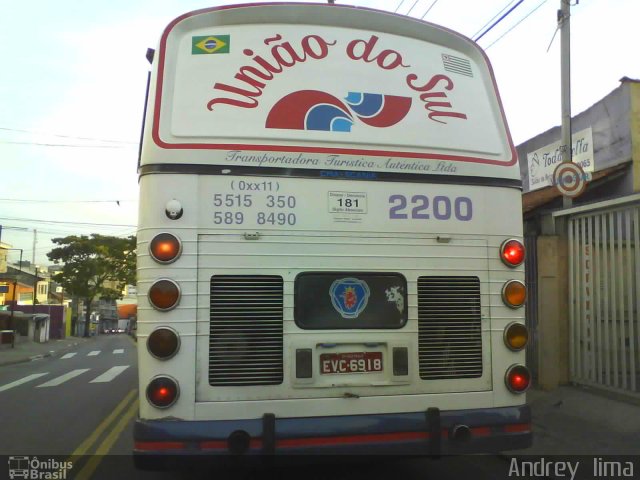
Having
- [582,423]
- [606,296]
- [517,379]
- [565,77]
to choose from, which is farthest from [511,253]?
[565,77]

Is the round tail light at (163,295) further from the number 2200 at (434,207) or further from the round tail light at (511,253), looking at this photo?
the round tail light at (511,253)

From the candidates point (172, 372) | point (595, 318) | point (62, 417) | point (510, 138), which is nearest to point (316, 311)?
point (172, 372)

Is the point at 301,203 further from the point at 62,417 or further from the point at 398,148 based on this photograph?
the point at 62,417

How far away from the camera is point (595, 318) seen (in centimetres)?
754

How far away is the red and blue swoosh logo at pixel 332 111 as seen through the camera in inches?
166

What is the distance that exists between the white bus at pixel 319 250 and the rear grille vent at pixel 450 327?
0.01 metres

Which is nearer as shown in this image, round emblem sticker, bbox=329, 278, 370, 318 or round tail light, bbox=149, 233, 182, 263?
round tail light, bbox=149, 233, 182, 263

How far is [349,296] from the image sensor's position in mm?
4121

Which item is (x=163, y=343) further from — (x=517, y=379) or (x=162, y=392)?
(x=517, y=379)

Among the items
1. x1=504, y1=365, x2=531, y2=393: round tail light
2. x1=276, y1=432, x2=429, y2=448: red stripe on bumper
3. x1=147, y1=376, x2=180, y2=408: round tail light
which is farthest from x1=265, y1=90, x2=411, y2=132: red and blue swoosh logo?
x1=276, y1=432, x2=429, y2=448: red stripe on bumper

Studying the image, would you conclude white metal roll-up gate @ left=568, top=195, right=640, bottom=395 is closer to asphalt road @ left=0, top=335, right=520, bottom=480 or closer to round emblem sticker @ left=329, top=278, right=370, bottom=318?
asphalt road @ left=0, top=335, right=520, bottom=480

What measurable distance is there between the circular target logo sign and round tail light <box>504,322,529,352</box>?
434cm

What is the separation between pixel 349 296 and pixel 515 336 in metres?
1.24

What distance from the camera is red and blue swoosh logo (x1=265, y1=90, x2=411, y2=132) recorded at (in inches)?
166
